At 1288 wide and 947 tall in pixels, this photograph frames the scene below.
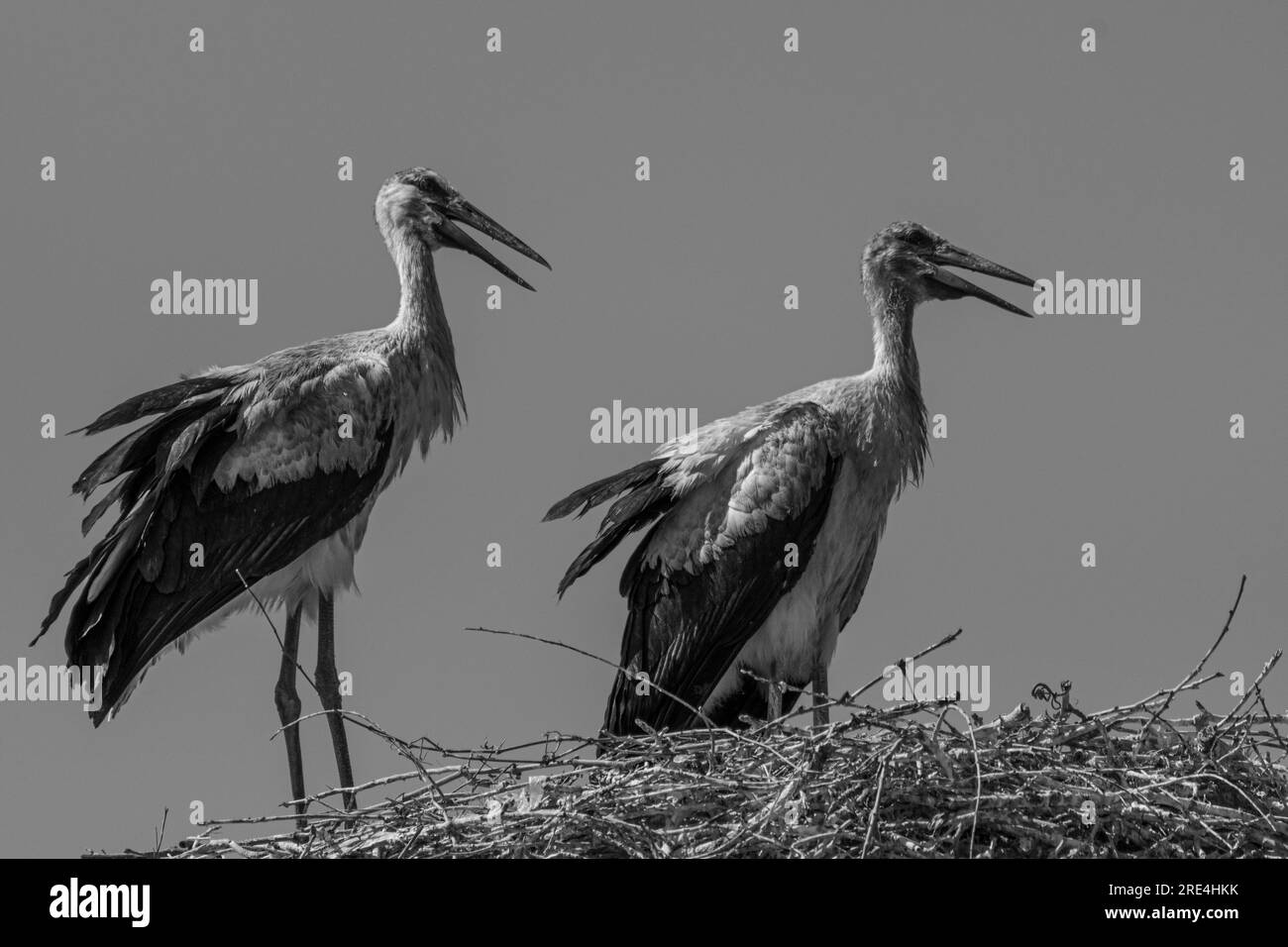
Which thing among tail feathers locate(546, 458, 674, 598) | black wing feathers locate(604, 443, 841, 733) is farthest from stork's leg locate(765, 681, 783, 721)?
tail feathers locate(546, 458, 674, 598)

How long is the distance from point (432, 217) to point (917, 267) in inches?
87.0

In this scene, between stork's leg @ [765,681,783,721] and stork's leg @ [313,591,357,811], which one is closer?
stork's leg @ [765,681,783,721]

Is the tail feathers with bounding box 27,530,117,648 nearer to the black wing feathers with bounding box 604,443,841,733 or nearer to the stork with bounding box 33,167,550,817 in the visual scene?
the stork with bounding box 33,167,550,817

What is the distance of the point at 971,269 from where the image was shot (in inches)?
457

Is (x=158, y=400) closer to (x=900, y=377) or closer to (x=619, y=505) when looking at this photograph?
(x=619, y=505)

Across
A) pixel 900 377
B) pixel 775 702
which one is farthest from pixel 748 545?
pixel 900 377

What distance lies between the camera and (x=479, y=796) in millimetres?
7855

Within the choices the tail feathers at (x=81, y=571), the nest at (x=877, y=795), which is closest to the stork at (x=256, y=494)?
the tail feathers at (x=81, y=571)

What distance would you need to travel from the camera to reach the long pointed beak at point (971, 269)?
37.7ft

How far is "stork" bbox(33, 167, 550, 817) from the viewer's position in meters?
10.4

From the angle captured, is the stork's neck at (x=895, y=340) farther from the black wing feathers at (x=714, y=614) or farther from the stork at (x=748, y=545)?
the black wing feathers at (x=714, y=614)

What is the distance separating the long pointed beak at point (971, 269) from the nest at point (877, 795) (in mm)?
3815
